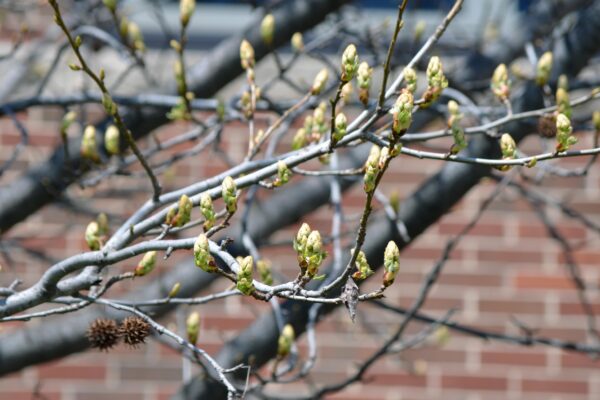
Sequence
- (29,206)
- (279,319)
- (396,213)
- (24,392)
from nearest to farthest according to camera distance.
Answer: (279,319)
(396,213)
(29,206)
(24,392)

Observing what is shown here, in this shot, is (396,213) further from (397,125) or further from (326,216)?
(326,216)

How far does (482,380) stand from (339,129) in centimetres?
344

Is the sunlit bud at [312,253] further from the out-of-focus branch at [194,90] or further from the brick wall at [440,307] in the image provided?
the brick wall at [440,307]

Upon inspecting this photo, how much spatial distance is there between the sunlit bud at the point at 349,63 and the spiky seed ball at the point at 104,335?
0.70 m

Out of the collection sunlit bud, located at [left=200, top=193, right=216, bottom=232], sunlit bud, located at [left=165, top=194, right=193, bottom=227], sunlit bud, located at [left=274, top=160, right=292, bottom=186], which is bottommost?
sunlit bud, located at [left=200, top=193, right=216, bottom=232]

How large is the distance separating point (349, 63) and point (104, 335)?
749mm

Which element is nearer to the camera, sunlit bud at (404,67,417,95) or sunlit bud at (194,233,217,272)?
sunlit bud at (194,233,217,272)

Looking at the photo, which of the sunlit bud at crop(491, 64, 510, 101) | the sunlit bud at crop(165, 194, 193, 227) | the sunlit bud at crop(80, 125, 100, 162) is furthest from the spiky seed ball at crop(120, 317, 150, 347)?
the sunlit bud at crop(491, 64, 510, 101)

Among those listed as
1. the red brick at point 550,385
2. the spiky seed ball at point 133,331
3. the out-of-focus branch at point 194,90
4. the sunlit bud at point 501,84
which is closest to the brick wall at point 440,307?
the red brick at point 550,385

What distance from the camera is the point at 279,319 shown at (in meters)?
2.34

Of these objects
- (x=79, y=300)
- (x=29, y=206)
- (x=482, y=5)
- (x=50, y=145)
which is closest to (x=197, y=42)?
(x=50, y=145)

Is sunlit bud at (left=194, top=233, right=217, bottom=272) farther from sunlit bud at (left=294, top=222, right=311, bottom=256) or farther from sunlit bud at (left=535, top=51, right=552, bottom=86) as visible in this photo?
sunlit bud at (left=535, top=51, right=552, bottom=86)

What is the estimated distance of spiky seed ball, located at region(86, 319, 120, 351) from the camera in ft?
6.34

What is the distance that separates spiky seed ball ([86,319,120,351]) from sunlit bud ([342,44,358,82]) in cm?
70
